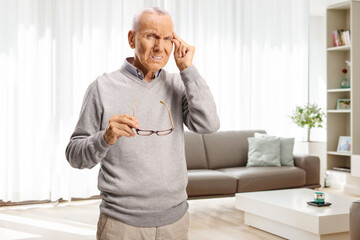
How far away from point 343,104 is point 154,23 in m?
5.24

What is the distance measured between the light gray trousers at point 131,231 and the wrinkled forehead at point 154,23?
1.64 ft

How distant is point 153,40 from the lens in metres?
1.18

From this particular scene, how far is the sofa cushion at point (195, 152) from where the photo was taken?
16.3 ft

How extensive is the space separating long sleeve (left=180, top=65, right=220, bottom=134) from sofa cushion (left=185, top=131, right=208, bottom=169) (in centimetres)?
374

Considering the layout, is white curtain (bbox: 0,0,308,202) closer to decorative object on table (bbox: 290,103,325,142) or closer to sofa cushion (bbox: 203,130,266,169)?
decorative object on table (bbox: 290,103,325,142)

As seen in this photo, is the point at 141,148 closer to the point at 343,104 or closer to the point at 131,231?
the point at 131,231

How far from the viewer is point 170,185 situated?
3.90ft

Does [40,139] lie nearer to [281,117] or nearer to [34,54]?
[34,54]

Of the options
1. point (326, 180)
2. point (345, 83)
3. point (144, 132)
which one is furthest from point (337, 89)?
point (144, 132)

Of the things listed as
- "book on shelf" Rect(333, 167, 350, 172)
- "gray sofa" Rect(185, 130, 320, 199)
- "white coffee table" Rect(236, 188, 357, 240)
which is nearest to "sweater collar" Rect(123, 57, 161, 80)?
"white coffee table" Rect(236, 188, 357, 240)

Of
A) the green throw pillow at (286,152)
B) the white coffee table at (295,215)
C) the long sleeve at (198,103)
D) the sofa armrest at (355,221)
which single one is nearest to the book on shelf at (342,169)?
the green throw pillow at (286,152)

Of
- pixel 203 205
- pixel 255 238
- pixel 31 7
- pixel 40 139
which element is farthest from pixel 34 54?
A: pixel 255 238

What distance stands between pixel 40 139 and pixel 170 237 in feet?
13.7

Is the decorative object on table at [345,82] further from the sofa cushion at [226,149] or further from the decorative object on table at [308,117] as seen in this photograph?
the sofa cushion at [226,149]
